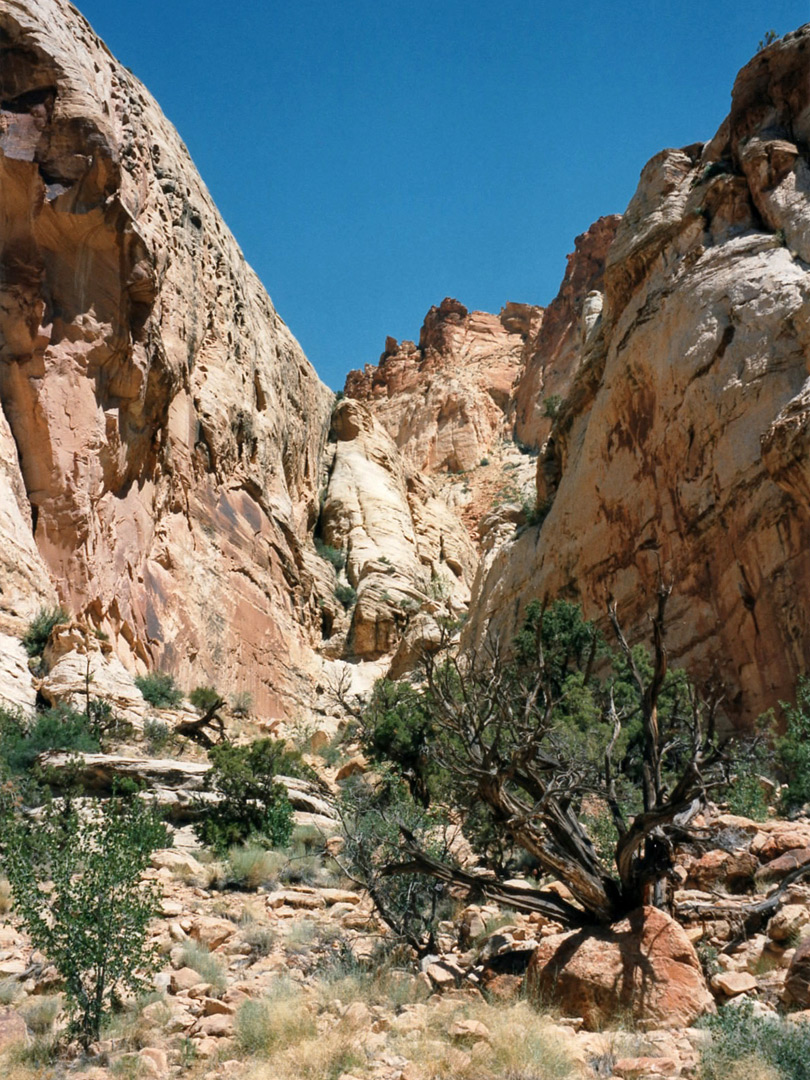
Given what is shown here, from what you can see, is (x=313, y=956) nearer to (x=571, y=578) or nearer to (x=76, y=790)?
(x=76, y=790)

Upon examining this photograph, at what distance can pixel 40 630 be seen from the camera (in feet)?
58.7

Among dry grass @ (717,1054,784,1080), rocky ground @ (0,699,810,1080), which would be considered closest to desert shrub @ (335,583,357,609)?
rocky ground @ (0,699,810,1080)

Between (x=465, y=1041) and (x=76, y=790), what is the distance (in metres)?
8.12

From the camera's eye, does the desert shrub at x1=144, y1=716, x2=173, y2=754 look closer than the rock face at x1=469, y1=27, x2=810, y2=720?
Yes

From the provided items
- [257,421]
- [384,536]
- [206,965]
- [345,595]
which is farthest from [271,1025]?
[384,536]

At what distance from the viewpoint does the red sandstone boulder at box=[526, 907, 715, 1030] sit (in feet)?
20.2

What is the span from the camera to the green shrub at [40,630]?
1758 centimetres

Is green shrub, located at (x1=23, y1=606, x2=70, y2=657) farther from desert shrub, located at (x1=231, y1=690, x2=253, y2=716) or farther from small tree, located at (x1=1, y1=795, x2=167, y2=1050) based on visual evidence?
small tree, located at (x1=1, y1=795, x2=167, y2=1050)

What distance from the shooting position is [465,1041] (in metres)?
5.76

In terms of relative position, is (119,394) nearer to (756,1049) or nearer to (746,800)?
(746,800)

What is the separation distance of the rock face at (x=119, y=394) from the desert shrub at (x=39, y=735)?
3380mm

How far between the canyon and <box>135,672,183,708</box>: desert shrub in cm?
48

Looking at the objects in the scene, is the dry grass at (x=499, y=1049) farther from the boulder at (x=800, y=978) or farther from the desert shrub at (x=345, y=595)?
the desert shrub at (x=345, y=595)

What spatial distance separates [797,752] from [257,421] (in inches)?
960
